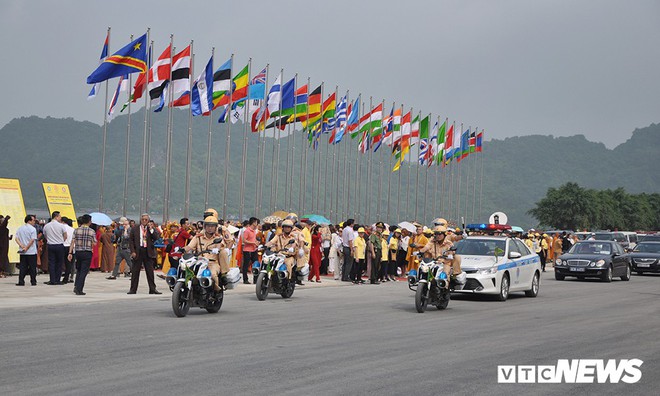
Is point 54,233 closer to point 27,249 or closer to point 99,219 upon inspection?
point 27,249

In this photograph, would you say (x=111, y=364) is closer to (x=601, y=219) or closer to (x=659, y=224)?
(x=601, y=219)

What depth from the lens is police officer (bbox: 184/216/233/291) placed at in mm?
17312

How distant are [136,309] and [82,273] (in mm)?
3249

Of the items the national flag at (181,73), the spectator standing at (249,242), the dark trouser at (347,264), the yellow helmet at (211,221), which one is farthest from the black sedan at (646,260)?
the yellow helmet at (211,221)

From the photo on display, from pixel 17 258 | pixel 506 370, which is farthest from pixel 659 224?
pixel 506 370

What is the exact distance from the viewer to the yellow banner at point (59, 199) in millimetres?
29328

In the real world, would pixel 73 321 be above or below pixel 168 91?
below

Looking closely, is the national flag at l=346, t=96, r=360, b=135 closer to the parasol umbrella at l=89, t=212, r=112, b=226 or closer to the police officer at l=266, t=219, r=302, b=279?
the parasol umbrella at l=89, t=212, r=112, b=226

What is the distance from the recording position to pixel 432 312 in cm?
1911

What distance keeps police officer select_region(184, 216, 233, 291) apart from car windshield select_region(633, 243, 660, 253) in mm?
29135

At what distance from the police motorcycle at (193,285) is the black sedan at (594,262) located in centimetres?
1965

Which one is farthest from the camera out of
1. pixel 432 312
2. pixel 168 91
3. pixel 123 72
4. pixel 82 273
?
pixel 168 91

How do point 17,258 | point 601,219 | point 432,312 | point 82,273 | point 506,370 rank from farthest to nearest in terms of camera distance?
point 601,219
point 17,258
point 82,273
point 432,312
point 506,370

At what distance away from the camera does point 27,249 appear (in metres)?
22.9
